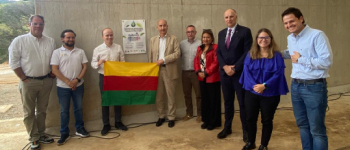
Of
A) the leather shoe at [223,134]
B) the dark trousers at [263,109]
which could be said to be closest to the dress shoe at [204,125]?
the leather shoe at [223,134]

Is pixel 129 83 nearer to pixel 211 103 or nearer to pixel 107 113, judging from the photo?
pixel 107 113

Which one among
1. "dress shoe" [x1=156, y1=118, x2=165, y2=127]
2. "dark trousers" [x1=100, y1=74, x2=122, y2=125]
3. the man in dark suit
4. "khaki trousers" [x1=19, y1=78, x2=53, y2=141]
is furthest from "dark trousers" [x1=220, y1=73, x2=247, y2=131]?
"khaki trousers" [x1=19, y1=78, x2=53, y2=141]

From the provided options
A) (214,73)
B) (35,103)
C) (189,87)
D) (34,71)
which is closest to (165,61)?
(189,87)

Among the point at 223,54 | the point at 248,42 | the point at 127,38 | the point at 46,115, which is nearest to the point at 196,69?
the point at 223,54

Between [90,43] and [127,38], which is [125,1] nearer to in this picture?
[127,38]

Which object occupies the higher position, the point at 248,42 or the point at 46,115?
the point at 248,42

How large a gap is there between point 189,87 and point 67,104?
2006 millimetres

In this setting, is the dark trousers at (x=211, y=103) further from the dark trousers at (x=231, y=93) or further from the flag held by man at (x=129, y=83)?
the flag held by man at (x=129, y=83)

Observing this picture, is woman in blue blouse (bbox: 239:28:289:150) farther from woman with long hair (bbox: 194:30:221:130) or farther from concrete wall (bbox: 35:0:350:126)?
concrete wall (bbox: 35:0:350:126)

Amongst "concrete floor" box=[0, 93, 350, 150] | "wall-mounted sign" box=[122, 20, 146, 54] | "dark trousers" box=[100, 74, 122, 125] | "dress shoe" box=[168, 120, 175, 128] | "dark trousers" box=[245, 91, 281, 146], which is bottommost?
"concrete floor" box=[0, 93, 350, 150]

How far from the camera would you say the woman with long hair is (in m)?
3.50

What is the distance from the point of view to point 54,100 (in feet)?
11.9

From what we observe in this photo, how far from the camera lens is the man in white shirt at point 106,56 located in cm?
353

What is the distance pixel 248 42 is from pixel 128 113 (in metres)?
2.38
